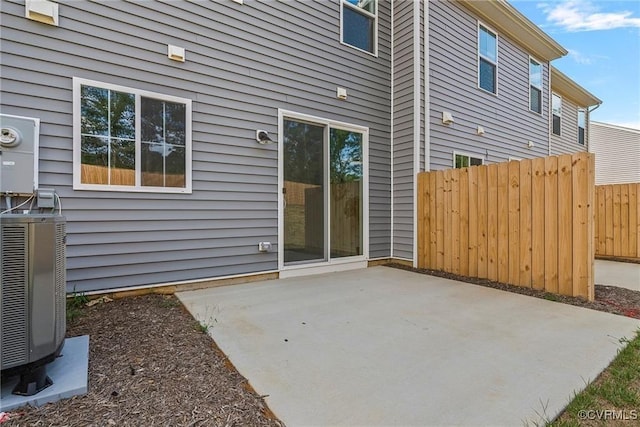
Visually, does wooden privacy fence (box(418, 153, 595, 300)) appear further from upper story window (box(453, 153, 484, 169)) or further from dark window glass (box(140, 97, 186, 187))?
dark window glass (box(140, 97, 186, 187))

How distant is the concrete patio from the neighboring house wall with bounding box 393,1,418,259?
1.85 meters

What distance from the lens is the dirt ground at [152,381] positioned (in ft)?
4.58

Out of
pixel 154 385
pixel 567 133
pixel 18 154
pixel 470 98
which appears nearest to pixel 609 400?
pixel 154 385

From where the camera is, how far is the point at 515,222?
3.97 meters

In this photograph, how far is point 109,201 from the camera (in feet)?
10.4

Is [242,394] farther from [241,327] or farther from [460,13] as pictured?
[460,13]

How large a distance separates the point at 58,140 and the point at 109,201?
691 millimetres

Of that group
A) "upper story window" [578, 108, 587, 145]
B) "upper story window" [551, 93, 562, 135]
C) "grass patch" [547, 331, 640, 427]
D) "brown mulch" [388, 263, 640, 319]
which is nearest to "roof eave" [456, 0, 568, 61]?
"upper story window" [551, 93, 562, 135]

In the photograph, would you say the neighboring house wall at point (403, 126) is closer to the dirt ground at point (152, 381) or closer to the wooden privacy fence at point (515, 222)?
the wooden privacy fence at point (515, 222)

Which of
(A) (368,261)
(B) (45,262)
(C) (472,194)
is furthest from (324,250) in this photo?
(B) (45,262)

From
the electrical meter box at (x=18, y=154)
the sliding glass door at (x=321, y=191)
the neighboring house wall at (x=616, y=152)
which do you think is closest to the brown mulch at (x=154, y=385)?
the electrical meter box at (x=18, y=154)

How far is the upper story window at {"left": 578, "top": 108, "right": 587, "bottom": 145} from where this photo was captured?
10.9m

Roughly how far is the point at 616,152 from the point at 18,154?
61.8 feet

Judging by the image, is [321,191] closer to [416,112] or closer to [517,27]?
[416,112]
